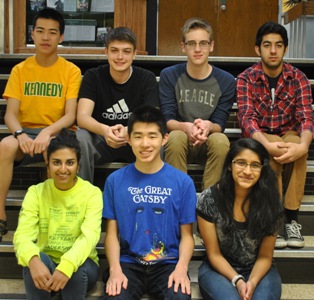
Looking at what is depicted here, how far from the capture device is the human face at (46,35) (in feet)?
10.7

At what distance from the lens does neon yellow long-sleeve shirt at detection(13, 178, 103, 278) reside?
255 cm

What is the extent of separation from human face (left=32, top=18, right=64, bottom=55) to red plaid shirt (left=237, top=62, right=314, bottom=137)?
1.04 m

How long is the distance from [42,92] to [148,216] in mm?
1056

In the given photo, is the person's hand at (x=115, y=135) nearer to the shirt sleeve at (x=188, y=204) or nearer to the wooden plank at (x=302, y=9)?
the shirt sleeve at (x=188, y=204)

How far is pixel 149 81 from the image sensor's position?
126 inches

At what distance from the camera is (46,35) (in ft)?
10.7

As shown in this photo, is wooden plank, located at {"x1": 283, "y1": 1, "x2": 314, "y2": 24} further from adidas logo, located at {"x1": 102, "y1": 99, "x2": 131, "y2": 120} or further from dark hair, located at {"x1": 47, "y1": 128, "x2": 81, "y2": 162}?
dark hair, located at {"x1": 47, "y1": 128, "x2": 81, "y2": 162}

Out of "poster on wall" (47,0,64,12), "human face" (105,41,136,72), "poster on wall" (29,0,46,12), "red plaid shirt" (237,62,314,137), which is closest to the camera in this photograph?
"human face" (105,41,136,72)

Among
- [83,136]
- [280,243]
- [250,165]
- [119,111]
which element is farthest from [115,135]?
[280,243]

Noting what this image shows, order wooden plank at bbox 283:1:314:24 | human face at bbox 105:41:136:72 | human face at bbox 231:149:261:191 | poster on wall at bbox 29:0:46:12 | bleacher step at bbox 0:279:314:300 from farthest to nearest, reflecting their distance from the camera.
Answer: poster on wall at bbox 29:0:46:12
wooden plank at bbox 283:1:314:24
human face at bbox 105:41:136:72
bleacher step at bbox 0:279:314:300
human face at bbox 231:149:261:191

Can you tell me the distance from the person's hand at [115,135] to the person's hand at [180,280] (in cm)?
75

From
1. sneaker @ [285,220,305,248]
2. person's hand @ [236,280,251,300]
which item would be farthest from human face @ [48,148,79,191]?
sneaker @ [285,220,305,248]

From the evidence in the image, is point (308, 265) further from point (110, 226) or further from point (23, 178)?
point (23, 178)

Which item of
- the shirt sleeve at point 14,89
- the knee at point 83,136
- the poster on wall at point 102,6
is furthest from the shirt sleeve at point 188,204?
the poster on wall at point 102,6
